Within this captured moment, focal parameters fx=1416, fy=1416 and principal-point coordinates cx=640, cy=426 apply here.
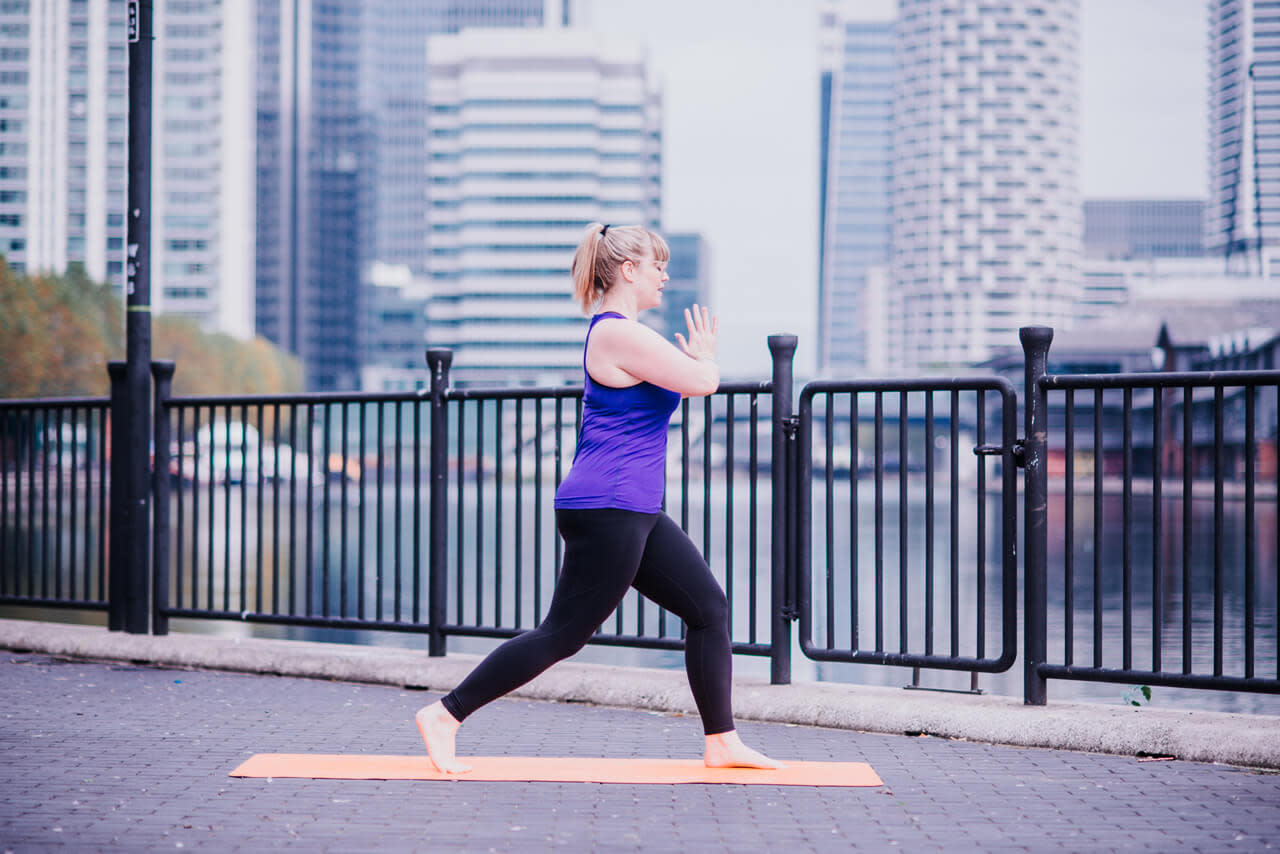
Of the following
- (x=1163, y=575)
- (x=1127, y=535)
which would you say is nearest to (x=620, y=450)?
(x=1127, y=535)

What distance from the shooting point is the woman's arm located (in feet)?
14.4

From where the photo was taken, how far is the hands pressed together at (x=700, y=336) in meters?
4.50

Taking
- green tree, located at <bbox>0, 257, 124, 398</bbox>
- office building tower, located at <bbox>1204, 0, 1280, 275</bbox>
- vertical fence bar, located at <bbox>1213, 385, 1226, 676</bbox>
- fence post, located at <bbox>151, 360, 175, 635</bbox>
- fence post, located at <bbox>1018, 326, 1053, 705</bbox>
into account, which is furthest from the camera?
office building tower, located at <bbox>1204, 0, 1280, 275</bbox>

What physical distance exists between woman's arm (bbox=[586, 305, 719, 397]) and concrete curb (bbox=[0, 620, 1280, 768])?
1.88 metres

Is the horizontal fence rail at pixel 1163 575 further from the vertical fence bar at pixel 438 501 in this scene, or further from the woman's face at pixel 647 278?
the vertical fence bar at pixel 438 501

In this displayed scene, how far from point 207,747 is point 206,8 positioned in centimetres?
16209

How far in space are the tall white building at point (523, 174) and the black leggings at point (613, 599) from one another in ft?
550

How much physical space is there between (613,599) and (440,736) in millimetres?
740

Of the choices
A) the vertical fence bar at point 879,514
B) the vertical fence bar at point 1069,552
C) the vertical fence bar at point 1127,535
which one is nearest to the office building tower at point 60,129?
the vertical fence bar at point 879,514

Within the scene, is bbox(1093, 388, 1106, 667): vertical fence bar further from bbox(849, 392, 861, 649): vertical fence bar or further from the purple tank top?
the purple tank top

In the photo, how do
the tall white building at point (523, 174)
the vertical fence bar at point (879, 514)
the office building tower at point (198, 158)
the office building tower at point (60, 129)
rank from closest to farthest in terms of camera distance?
the vertical fence bar at point (879, 514) → the office building tower at point (60, 129) → the office building tower at point (198, 158) → the tall white building at point (523, 174)

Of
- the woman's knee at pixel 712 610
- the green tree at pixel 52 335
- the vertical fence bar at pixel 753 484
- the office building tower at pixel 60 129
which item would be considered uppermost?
the office building tower at pixel 60 129

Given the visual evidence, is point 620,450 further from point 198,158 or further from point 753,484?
point 198,158

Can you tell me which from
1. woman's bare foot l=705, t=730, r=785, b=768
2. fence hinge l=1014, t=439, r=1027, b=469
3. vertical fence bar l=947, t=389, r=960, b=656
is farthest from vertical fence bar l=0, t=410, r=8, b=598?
fence hinge l=1014, t=439, r=1027, b=469
